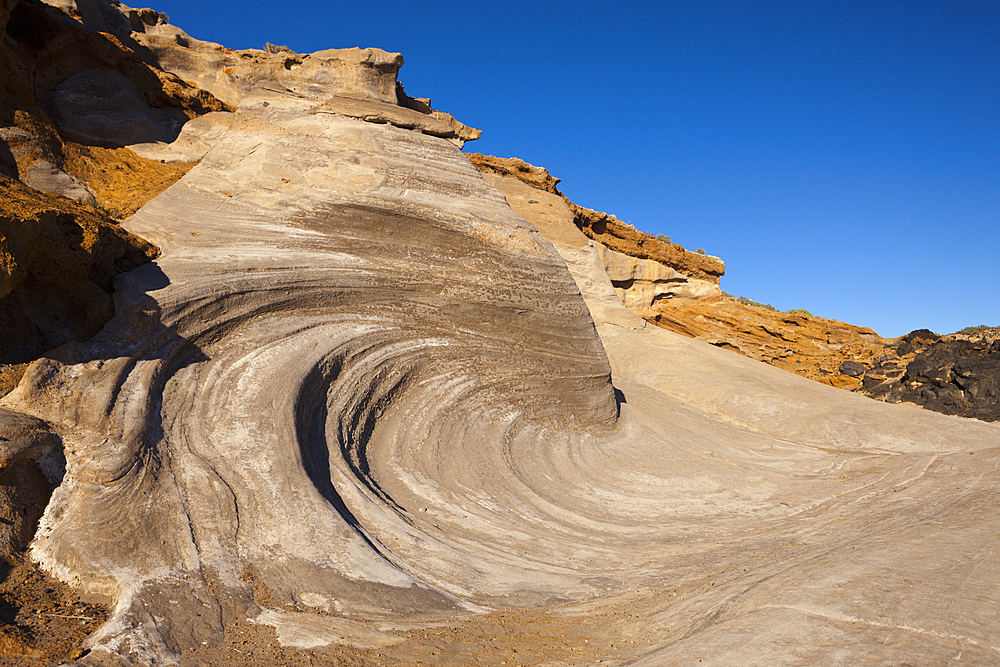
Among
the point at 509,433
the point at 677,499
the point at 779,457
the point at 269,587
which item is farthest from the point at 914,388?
the point at 269,587

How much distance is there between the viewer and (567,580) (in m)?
4.73

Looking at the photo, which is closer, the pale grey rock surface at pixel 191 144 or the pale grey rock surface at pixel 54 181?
the pale grey rock surface at pixel 54 181

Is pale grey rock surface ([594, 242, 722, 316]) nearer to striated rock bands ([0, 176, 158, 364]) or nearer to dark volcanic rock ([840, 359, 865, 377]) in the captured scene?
dark volcanic rock ([840, 359, 865, 377])

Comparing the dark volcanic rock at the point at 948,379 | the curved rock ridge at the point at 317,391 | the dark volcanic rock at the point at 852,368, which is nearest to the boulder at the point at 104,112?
the curved rock ridge at the point at 317,391

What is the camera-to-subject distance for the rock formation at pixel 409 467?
11.3ft

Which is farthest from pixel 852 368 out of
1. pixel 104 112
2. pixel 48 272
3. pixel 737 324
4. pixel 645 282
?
pixel 48 272

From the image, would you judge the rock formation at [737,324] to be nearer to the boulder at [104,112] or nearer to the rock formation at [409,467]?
the rock formation at [409,467]

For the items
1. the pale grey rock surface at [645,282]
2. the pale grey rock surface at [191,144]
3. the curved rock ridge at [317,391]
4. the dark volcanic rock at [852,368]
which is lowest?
the curved rock ridge at [317,391]

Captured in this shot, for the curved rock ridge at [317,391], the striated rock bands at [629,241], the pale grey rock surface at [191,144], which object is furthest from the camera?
the striated rock bands at [629,241]

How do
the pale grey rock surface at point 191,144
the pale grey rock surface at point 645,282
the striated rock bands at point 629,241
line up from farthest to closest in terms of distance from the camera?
the pale grey rock surface at point 645,282 → the striated rock bands at point 629,241 → the pale grey rock surface at point 191,144

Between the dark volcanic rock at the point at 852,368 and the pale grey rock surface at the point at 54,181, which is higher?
the dark volcanic rock at the point at 852,368

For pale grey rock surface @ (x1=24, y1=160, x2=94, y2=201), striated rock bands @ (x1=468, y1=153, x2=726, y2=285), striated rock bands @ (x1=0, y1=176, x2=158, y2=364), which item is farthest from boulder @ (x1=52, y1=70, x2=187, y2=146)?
striated rock bands @ (x1=468, y1=153, x2=726, y2=285)

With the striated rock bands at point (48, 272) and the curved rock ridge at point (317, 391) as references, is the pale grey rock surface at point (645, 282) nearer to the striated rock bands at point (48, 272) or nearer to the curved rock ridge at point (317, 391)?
the curved rock ridge at point (317, 391)

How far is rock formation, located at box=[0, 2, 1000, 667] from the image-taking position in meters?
3.46
